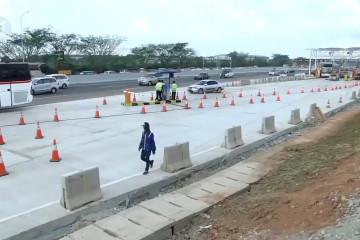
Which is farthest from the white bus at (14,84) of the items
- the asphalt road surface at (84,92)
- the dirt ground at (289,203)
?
the dirt ground at (289,203)

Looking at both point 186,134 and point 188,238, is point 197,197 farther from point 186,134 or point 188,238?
point 186,134

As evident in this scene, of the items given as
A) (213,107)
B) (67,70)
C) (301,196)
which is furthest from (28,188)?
(67,70)

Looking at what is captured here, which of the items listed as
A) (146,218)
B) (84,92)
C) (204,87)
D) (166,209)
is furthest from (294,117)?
(84,92)

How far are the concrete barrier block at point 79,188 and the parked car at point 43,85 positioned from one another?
25.4 meters

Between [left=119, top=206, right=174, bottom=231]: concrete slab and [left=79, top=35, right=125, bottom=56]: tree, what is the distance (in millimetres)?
67379

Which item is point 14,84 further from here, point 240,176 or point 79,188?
point 240,176

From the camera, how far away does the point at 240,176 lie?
30.2ft

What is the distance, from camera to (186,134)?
14375 millimetres

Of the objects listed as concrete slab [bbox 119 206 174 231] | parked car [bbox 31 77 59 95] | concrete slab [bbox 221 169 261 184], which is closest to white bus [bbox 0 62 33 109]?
parked car [bbox 31 77 59 95]

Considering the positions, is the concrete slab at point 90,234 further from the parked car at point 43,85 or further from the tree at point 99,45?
the tree at point 99,45

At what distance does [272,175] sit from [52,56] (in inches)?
2240

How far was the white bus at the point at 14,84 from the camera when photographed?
19.9 metres

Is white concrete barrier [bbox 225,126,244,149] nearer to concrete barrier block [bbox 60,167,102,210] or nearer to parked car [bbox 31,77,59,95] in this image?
concrete barrier block [bbox 60,167,102,210]

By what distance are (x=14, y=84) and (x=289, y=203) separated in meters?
18.0
